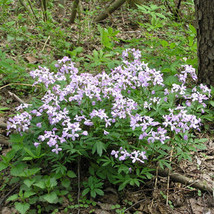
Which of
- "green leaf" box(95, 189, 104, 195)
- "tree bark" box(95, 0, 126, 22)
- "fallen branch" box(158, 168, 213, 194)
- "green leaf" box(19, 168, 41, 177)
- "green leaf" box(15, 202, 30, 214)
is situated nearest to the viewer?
"green leaf" box(15, 202, 30, 214)

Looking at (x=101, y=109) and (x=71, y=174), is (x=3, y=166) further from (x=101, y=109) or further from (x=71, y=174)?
A: (x=101, y=109)

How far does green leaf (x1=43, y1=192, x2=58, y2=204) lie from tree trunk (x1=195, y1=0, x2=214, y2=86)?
2537 millimetres

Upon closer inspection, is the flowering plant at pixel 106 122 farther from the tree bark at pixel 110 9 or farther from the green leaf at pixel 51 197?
the tree bark at pixel 110 9

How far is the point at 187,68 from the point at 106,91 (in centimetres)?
95

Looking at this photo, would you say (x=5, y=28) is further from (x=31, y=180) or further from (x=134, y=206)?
(x=134, y=206)

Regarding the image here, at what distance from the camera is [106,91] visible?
2.38 m

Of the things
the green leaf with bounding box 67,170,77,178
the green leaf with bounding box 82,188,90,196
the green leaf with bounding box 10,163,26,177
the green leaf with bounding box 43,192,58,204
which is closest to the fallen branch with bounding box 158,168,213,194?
the green leaf with bounding box 82,188,90,196

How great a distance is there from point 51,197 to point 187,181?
4.64 ft

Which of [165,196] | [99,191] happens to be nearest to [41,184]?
[99,191]

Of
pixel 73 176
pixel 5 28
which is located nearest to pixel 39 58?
pixel 5 28

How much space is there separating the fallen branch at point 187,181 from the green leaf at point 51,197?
44.2 inches

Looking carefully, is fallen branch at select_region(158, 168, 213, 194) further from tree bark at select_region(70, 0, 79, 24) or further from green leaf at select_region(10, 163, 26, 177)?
tree bark at select_region(70, 0, 79, 24)

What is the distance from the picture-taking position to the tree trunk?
3.07m

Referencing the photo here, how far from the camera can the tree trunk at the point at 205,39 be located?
10.1ft
